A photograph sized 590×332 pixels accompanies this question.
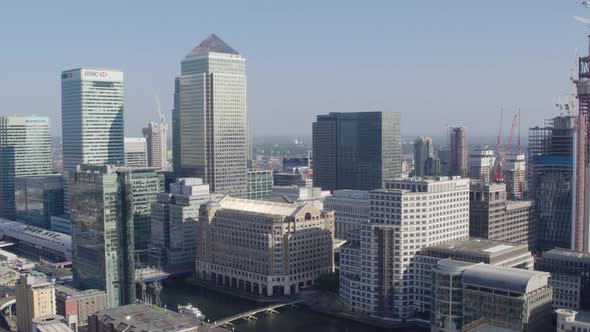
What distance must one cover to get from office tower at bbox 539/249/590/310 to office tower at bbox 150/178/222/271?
208ft

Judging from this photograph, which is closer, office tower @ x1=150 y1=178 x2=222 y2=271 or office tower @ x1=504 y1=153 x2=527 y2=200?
office tower @ x1=150 y1=178 x2=222 y2=271

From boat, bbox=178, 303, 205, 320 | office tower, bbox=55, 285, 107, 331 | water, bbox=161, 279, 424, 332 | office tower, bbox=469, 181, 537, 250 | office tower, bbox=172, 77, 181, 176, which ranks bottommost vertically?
water, bbox=161, 279, 424, 332

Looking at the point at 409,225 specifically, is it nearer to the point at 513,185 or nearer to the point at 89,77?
the point at 513,185

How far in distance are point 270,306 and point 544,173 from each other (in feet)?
A: 194

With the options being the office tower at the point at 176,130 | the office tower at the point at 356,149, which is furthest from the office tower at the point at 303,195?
the office tower at the point at 176,130

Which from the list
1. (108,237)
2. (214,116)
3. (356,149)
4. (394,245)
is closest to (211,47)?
(214,116)

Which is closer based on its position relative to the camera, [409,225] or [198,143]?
[409,225]

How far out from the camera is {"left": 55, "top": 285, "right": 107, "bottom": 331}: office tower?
3479 inches

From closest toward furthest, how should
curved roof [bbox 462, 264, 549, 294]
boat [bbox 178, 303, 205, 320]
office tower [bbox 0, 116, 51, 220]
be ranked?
curved roof [bbox 462, 264, 549, 294] < boat [bbox 178, 303, 205, 320] < office tower [bbox 0, 116, 51, 220]

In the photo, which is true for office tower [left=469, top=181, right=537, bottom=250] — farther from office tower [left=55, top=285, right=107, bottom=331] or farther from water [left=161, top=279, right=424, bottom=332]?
office tower [left=55, top=285, right=107, bottom=331]

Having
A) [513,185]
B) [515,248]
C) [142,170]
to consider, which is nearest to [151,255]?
[142,170]

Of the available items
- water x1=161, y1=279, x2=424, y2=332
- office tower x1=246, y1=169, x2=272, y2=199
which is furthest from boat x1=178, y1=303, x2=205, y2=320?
office tower x1=246, y1=169, x2=272, y2=199

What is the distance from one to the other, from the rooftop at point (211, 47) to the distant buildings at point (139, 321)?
289 ft

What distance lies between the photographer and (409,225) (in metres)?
89.6
